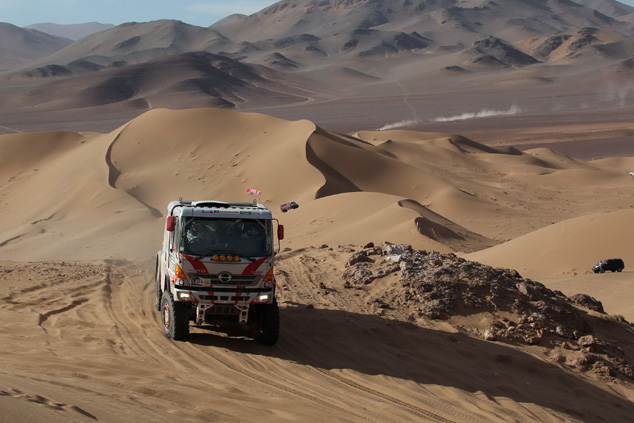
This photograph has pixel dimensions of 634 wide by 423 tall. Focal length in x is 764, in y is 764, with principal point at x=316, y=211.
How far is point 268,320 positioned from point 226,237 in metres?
1.21

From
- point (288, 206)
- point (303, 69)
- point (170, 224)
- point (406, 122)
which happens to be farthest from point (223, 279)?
point (303, 69)

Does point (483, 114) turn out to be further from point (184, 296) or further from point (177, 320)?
point (184, 296)

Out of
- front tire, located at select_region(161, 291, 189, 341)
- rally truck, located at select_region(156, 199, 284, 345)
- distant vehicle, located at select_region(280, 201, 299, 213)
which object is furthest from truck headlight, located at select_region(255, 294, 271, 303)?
distant vehicle, located at select_region(280, 201, 299, 213)

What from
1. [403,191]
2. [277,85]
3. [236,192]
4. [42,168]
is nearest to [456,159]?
[403,191]

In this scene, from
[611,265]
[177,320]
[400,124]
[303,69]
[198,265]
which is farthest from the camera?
[303,69]

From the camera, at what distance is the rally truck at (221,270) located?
31.6 ft

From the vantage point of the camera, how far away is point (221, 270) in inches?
379

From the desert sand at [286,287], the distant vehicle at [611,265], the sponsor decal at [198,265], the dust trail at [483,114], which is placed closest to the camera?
the desert sand at [286,287]

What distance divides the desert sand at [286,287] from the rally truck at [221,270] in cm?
41

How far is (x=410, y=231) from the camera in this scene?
2145cm

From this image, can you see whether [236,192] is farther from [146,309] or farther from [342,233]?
[146,309]

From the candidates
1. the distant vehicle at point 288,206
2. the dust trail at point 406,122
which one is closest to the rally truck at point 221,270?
the distant vehicle at point 288,206

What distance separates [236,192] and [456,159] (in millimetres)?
18415

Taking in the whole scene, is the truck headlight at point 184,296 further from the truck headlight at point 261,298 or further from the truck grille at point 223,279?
the truck headlight at point 261,298
